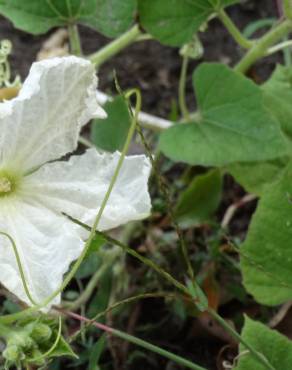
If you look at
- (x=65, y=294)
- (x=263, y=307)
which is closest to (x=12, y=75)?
(x=65, y=294)

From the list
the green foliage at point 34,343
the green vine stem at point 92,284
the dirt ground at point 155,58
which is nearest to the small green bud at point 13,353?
the green foliage at point 34,343

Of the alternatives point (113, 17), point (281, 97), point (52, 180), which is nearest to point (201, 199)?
point (281, 97)

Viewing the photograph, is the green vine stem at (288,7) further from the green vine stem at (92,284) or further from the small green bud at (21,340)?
the small green bud at (21,340)

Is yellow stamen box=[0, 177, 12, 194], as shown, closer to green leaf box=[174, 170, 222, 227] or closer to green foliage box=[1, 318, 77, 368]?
green foliage box=[1, 318, 77, 368]

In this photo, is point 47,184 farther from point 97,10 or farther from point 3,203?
point 97,10

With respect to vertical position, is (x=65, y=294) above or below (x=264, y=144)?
below
